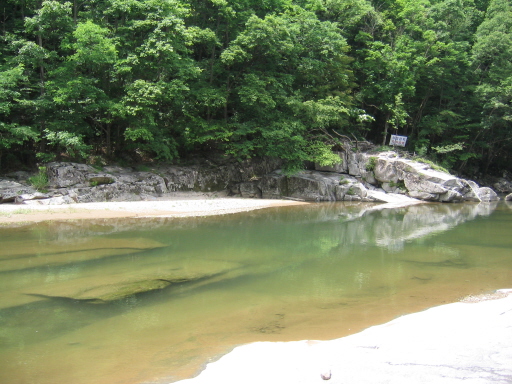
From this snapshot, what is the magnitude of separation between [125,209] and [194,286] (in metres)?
12.1

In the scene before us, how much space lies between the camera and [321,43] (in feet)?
101

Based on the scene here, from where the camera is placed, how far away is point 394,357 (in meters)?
4.89

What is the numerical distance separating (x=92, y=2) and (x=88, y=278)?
816 inches

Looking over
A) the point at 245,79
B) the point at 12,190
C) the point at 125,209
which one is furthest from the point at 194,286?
the point at 245,79

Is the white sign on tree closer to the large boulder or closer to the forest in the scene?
the forest

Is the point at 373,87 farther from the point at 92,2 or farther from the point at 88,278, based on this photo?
the point at 88,278

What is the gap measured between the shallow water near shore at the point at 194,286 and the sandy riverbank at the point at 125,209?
1.17 meters

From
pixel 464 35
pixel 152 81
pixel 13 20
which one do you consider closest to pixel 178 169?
pixel 152 81

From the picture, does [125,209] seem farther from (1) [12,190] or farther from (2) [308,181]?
(2) [308,181]

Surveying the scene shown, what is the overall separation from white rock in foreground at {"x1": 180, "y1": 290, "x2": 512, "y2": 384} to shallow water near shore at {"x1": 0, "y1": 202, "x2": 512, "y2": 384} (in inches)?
38.7

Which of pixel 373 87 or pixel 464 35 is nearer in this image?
pixel 373 87

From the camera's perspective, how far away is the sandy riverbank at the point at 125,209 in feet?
57.8

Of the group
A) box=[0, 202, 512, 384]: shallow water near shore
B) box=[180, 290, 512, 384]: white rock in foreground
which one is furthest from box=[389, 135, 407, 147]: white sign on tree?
box=[180, 290, 512, 384]: white rock in foreground

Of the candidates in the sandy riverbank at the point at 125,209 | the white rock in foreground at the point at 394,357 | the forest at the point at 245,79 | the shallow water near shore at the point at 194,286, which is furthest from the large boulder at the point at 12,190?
the white rock in foreground at the point at 394,357
